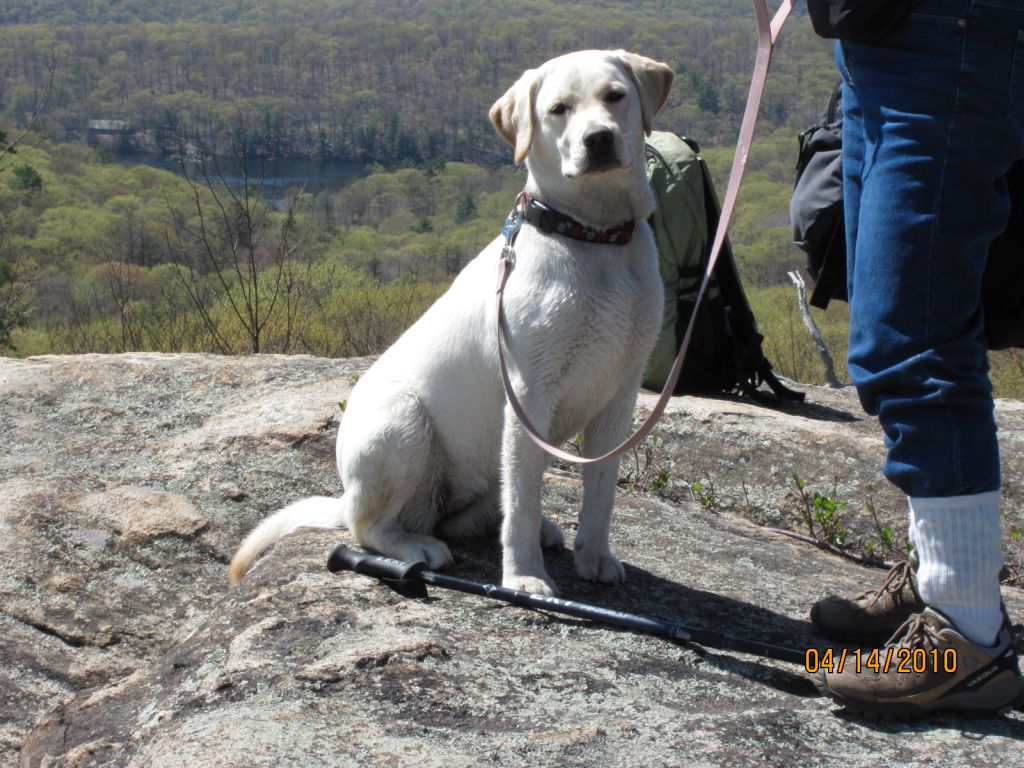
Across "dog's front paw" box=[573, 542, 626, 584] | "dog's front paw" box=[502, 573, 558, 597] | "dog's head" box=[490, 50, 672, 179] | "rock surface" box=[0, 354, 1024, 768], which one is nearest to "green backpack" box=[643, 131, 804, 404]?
"rock surface" box=[0, 354, 1024, 768]

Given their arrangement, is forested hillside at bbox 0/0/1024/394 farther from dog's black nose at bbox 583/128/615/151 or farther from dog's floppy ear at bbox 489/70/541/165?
dog's black nose at bbox 583/128/615/151

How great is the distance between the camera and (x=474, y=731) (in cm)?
216

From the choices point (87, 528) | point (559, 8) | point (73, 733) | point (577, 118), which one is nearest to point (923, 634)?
point (577, 118)

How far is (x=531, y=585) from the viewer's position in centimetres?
283

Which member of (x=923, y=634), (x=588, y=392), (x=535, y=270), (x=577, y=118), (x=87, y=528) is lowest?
(x=87, y=528)

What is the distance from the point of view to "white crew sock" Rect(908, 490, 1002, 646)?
2162 millimetres

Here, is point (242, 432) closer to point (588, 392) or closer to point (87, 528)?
point (87, 528)

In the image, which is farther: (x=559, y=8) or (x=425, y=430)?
(x=559, y=8)

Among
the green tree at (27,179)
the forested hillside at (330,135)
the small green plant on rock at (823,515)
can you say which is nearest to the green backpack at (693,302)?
the small green plant on rock at (823,515)

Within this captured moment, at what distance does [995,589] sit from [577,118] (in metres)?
1.49

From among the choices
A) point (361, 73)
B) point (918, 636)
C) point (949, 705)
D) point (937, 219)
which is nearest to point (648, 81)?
point (937, 219)

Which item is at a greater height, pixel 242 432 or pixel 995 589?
pixel 995 589

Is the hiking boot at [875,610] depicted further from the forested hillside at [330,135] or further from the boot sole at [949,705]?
the forested hillside at [330,135]

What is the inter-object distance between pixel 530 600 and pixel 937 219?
134cm
